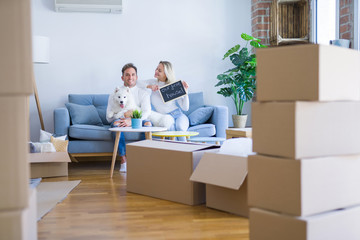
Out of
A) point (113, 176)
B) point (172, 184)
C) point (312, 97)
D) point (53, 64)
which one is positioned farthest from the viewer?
point (53, 64)

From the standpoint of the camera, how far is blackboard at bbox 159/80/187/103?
414 cm

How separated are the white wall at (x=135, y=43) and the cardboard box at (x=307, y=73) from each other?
3.46 metres

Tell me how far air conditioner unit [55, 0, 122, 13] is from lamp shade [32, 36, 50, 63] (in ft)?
1.84

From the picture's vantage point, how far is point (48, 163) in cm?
359

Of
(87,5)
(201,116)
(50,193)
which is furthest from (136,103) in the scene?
(50,193)

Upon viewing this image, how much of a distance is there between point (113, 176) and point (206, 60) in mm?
2094

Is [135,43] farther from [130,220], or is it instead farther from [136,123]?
Answer: [130,220]

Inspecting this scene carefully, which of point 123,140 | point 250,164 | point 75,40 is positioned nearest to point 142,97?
point 123,140

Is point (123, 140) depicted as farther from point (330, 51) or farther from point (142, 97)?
point (330, 51)

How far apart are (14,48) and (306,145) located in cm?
104

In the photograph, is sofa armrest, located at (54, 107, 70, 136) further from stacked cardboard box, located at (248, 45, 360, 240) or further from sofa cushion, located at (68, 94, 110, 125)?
stacked cardboard box, located at (248, 45, 360, 240)

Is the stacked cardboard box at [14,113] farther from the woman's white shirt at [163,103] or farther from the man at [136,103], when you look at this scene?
the woman's white shirt at [163,103]

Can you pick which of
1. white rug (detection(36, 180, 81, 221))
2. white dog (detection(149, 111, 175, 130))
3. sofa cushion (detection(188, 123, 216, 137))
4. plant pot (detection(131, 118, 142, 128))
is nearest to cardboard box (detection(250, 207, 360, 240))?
white rug (detection(36, 180, 81, 221))

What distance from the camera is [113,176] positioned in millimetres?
3695
